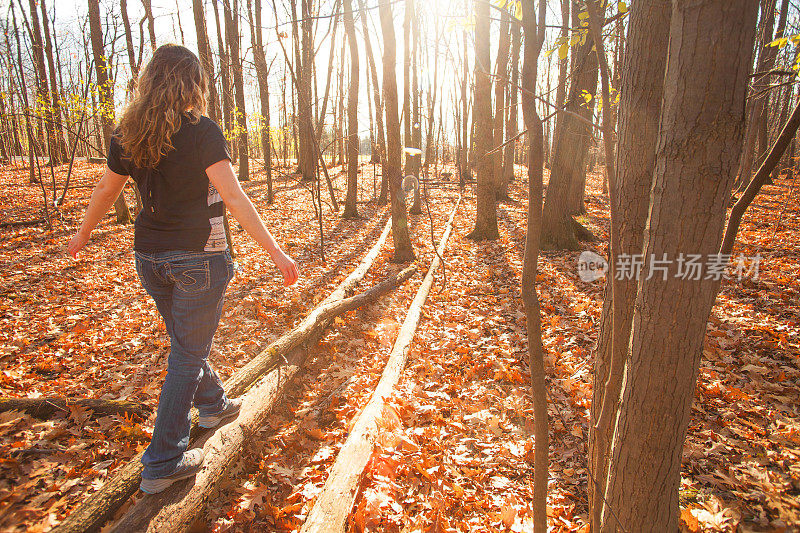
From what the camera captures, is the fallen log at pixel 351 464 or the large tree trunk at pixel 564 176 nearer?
the fallen log at pixel 351 464

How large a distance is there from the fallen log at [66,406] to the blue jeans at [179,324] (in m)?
1.07

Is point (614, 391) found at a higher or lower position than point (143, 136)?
lower

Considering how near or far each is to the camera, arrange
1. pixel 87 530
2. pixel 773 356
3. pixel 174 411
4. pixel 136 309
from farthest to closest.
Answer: pixel 136 309, pixel 773 356, pixel 174 411, pixel 87 530

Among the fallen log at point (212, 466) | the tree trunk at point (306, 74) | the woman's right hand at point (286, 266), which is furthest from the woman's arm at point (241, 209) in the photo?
the tree trunk at point (306, 74)

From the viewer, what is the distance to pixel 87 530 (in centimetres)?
195

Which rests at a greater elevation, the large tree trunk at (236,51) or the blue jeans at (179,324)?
the large tree trunk at (236,51)

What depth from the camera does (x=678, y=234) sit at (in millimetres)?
1379

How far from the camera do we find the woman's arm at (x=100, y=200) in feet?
7.30

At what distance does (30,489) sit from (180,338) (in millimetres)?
1308

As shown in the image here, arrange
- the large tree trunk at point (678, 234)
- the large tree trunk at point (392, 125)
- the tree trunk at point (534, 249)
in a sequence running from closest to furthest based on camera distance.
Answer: the large tree trunk at point (678, 234) → the tree trunk at point (534, 249) → the large tree trunk at point (392, 125)

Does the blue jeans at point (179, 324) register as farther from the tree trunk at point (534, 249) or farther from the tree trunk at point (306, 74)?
the tree trunk at point (306, 74)

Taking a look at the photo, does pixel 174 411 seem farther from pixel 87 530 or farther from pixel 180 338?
pixel 87 530

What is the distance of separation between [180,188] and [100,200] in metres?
0.55

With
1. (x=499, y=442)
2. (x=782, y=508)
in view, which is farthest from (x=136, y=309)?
(x=782, y=508)
